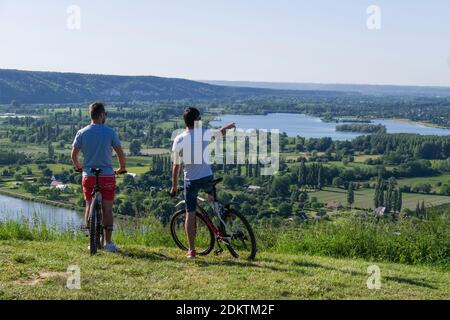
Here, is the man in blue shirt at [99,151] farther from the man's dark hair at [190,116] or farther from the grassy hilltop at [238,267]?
the man's dark hair at [190,116]

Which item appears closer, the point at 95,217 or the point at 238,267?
the point at 238,267

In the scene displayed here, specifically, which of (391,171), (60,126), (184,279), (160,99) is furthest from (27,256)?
(160,99)

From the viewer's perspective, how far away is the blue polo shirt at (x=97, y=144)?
281 inches

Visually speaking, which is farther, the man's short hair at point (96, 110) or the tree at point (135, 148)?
the tree at point (135, 148)

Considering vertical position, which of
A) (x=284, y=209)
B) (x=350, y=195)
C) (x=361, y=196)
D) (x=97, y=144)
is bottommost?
(x=361, y=196)

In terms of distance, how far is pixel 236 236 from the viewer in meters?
7.29

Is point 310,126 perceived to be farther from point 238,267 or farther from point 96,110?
point 238,267

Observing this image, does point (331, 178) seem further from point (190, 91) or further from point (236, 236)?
point (190, 91)

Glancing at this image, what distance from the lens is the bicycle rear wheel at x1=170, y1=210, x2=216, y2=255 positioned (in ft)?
24.5

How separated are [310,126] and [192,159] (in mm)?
77348

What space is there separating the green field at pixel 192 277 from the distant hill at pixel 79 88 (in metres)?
72.9

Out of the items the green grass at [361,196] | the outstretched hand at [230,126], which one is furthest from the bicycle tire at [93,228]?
the green grass at [361,196]

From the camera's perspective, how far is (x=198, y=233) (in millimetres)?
8164

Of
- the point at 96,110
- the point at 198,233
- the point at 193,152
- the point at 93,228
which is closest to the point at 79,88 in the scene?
the point at 198,233
